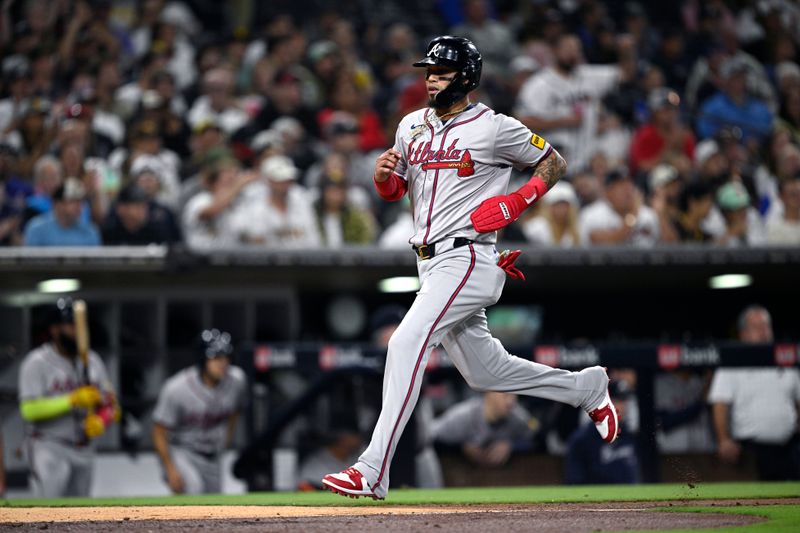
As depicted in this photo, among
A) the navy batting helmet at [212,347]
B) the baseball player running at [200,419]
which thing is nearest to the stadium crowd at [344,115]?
the navy batting helmet at [212,347]

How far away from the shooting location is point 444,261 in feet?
16.5

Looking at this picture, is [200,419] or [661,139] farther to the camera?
[661,139]

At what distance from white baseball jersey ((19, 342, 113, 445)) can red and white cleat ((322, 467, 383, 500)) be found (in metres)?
3.88

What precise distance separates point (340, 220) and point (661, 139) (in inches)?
142

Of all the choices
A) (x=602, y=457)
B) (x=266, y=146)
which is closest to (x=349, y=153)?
(x=266, y=146)

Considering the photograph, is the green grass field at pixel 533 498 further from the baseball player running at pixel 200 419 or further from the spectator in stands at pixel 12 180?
the spectator in stands at pixel 12 180

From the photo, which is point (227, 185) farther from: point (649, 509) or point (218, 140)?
point (649, 509)

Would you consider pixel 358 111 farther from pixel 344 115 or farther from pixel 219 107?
pixel 219 107

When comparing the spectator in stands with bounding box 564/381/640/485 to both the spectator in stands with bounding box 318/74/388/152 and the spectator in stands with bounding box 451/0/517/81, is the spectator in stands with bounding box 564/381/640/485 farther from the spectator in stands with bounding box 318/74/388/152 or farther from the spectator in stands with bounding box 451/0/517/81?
the spectator in stands with bounding box 451/0/517/81

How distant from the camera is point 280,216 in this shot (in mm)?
9555

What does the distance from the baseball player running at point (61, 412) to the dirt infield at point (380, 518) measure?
245 centimetres

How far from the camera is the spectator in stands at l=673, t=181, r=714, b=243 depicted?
1038 cm

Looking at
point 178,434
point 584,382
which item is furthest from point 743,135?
point 584,382

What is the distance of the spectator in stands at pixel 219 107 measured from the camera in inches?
436
